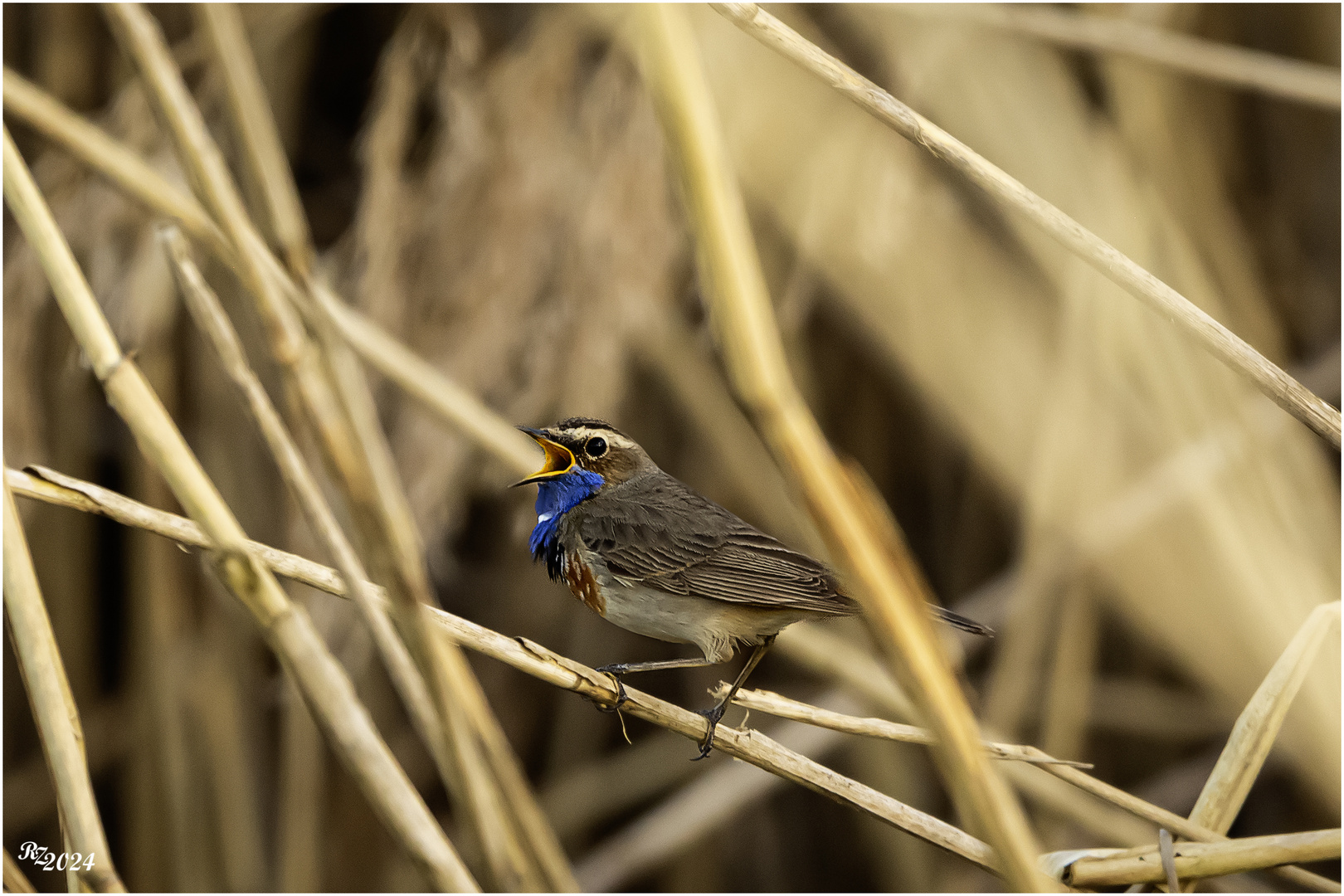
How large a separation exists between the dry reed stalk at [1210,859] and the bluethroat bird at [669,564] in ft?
1.07

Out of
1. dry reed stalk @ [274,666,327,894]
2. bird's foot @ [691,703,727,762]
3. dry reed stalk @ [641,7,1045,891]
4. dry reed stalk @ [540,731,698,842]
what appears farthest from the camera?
dry reed stalk @ [540,731,698,842]

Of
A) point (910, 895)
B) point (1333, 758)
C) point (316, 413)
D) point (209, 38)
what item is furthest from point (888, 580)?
point (910, 895)

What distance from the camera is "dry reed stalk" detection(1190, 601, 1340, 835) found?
3.52ft

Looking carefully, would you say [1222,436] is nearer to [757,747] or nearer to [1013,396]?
[1013,396]

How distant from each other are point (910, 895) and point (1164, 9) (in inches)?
89.7

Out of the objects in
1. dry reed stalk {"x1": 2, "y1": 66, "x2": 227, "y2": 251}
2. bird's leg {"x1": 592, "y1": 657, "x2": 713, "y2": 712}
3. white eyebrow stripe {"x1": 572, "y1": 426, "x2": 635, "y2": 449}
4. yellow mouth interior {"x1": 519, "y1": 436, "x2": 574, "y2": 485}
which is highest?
dry reed stalk {"x1": 2, "y1": 66, "x2": 227, "y2": 251}

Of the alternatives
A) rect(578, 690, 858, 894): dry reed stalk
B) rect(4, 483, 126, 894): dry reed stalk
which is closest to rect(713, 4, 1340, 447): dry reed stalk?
rect(4, 483, 126, 894): dry reed stalk

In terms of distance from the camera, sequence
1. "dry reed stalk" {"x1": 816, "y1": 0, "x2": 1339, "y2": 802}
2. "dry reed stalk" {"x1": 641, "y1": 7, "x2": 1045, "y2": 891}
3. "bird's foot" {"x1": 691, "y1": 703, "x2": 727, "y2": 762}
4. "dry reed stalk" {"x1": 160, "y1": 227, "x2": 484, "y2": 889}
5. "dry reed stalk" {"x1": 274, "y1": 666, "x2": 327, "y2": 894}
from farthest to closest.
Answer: "dry reed stalk" {"x1": 274, "y1": 666, "x2": 327, "y2": 894}
"dry reed stalk" {"x1": 816, "y1": 0, "x2": 1339, "y2": 802}
"bird's foot" {"x1": 691, "y1": 703, "x2": 727, "y2": 762}
"dry reed stalk" {"x1": 160, "y1": 227, "x2": 484, "y2": 889}
"dry reed stalk" {"x1": 641, "y1": 7, "x2": 1045, "y2": 891}

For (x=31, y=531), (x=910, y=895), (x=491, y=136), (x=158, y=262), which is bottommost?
(x=910, y=895)

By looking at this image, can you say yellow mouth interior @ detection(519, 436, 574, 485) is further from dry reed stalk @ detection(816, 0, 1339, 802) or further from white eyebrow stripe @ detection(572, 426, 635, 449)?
dry reed stalk @ detection(816, 0, 1339, 802)

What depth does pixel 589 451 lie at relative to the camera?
3.90 feet

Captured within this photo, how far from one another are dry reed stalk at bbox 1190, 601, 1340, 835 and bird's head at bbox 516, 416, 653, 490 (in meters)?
0.77

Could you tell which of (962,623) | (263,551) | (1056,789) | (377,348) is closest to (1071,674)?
(1056,789)

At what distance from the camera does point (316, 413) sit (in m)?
0.72
